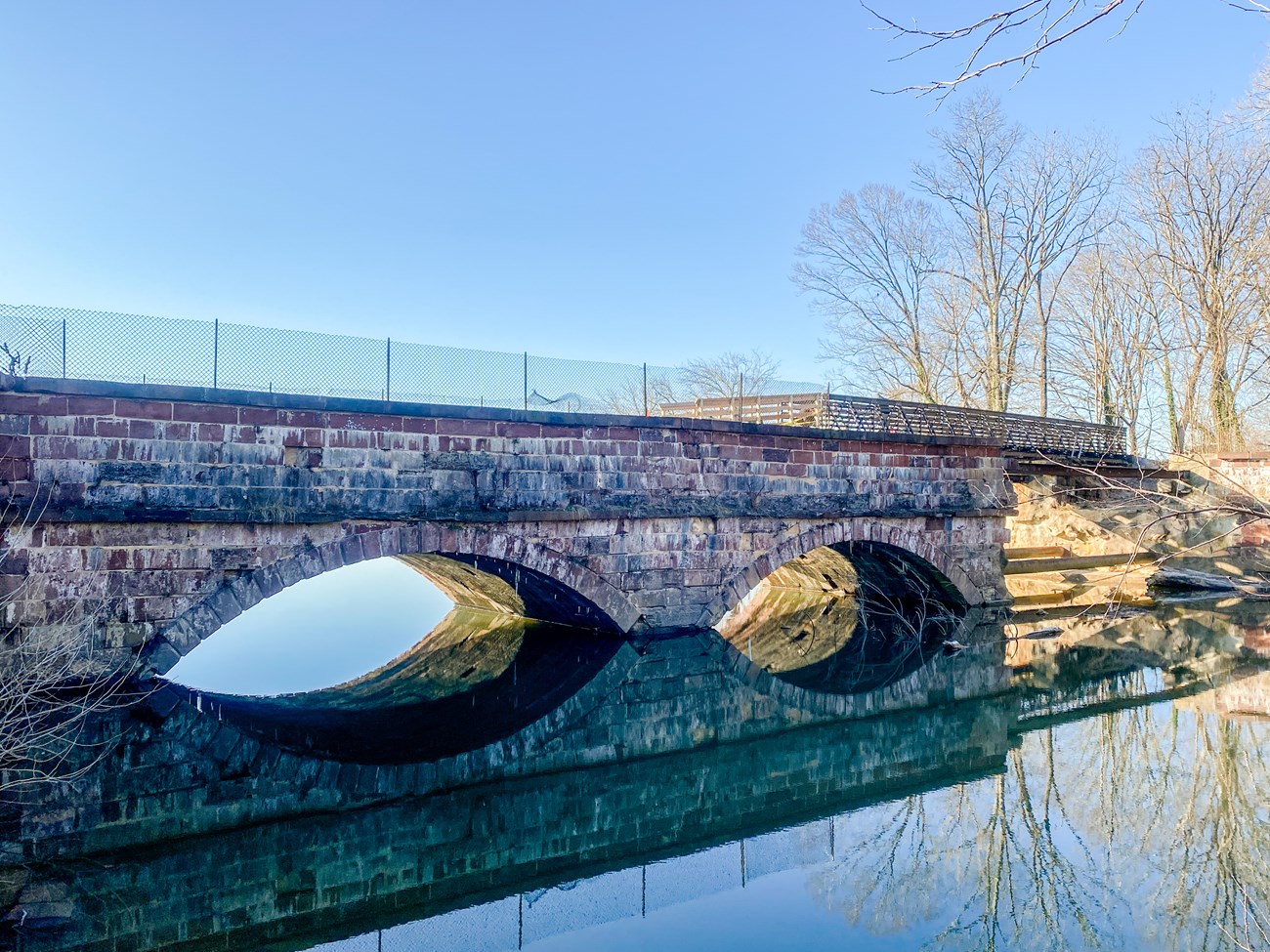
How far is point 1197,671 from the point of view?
11539mm

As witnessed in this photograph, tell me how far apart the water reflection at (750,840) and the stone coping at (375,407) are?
10.2 feet

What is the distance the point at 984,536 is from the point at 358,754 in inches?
424

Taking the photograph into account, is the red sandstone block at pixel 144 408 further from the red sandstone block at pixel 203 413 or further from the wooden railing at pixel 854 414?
the wooden railing at pixel 854 414

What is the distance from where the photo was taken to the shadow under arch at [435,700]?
8.89 m

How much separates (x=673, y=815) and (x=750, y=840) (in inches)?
28.3

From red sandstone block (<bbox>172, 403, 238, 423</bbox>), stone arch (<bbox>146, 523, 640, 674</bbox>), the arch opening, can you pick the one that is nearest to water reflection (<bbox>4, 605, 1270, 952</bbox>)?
stone arch (<bbox>146, 523, 640, 674</bbox>)

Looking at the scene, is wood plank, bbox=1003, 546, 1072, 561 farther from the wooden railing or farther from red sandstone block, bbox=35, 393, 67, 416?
red sandstone block, bbox=35, 393, 67, 416

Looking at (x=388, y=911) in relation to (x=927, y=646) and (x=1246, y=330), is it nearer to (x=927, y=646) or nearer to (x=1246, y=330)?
(x=927, y=646)

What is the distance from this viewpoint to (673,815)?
680 cm

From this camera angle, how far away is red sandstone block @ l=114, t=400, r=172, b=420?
8211mm

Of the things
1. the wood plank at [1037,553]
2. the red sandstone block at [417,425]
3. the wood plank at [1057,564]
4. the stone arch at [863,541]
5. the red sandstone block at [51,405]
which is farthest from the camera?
the wood plank at [1037,553]

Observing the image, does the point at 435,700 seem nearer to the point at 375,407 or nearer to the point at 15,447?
the point at 375,407

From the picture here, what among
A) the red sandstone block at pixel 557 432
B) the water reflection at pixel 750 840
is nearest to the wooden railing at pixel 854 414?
the red sandstone block at pixel 557 432

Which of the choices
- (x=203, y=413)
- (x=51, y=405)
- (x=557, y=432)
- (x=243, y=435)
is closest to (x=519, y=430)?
(x=557, y=432)
